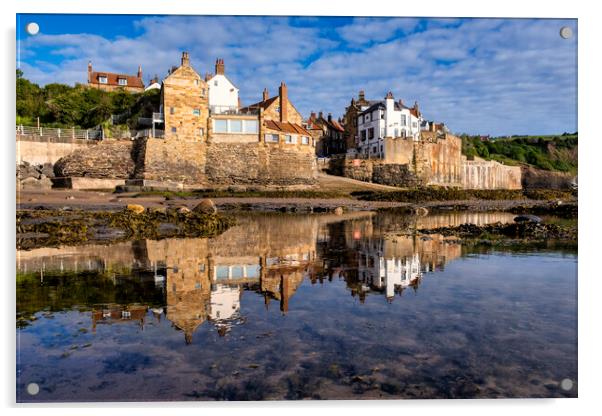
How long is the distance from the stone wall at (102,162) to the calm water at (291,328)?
25761mm

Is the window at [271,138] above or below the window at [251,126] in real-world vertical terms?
below

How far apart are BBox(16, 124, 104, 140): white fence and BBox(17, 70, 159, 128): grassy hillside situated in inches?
84.2

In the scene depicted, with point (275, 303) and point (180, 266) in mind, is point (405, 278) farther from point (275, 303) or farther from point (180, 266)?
point (180, 266)

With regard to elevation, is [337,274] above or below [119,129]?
below

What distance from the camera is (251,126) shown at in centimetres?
3919

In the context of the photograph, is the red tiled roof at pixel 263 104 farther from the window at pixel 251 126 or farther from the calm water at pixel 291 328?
the calm water at pixel 291 328

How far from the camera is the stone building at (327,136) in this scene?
60.0 m

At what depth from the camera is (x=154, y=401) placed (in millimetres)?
3480

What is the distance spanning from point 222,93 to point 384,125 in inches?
792

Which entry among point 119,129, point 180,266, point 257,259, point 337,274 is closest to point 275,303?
point 337,274

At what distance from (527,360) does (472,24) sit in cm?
411

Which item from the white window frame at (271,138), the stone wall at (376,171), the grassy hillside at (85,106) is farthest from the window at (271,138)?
the stone wall at (376,171)

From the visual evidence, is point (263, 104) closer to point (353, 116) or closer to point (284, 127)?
point (284, 127)

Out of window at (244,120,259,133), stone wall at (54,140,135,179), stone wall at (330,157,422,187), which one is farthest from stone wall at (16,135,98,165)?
stone wall at (330,157,422,187)
